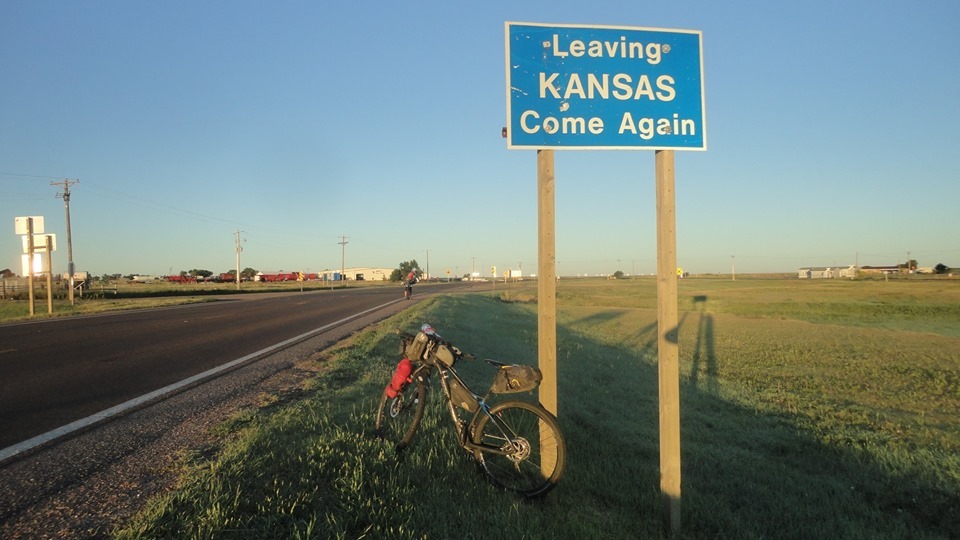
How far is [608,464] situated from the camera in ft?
16.6

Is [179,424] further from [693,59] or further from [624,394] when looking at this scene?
[624,394]

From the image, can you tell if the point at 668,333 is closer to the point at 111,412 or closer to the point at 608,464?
the point at 608,464

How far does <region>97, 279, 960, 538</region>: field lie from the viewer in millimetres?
3195

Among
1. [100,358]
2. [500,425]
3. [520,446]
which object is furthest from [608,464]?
[100,358]

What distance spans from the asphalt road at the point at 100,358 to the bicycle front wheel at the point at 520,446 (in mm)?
3913

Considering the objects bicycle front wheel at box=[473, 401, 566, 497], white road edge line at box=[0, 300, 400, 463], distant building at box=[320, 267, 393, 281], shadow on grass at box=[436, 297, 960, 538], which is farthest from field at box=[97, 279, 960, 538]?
distant building at box=[320, 267, 393, 281]

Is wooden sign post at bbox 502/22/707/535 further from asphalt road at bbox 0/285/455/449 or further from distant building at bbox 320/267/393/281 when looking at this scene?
distant building at bbox 320/267/393/281

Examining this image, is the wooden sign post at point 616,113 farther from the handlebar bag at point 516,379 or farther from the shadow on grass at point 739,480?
the shadow on grass at point 739,480

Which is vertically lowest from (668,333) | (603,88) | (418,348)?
(418,348)

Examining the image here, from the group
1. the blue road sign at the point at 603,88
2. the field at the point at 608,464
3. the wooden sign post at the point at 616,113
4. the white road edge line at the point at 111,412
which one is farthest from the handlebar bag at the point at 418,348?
the white road edge line at the point at 111,412

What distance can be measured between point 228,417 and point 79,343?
814 centimetres

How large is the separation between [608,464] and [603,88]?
3.42m

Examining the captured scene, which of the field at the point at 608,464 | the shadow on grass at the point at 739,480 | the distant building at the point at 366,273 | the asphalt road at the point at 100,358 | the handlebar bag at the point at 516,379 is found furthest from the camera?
the distant building at the point at 366,273

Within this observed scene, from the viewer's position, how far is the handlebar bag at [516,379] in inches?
150
